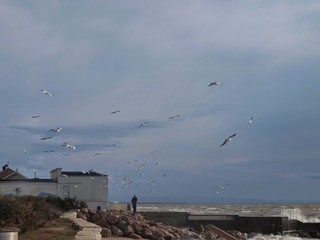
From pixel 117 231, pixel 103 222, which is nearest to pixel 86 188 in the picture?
pixel 103 222

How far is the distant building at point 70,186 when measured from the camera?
54.8m

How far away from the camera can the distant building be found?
54812 mm

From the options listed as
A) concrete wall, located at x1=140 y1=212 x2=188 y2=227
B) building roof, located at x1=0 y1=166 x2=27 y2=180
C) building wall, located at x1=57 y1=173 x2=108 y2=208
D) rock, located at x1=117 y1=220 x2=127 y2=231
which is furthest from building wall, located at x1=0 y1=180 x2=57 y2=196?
rock, located at x1=117 y1=220 x2=127 y2=231

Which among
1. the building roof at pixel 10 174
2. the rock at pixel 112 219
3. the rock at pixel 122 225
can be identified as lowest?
the rock at pixel 122 225

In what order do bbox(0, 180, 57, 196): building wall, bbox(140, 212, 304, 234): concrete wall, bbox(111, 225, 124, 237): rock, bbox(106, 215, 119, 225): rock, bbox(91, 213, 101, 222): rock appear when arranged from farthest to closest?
bbox(140, 212, 304, 234): concrete wall → bbox(0, 180, 57, 196): building wall → bbox(91, 213, 101, 222): rock → bbox(106, 215, 119, 225): rock → bbox(111, 225, 124, 237): rock

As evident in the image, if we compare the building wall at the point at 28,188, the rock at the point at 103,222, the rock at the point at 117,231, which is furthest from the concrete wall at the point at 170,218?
the rock at the point at 117,231

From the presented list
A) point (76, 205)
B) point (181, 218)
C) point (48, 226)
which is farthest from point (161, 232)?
point (181, 218)

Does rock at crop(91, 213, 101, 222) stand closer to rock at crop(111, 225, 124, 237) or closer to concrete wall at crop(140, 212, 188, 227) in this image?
rock at crop(111, 225, 124, 237)

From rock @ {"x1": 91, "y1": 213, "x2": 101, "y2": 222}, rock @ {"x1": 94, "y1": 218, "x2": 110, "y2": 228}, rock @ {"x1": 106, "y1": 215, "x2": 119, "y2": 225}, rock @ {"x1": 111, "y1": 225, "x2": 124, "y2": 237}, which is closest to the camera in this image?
rock @ {"x1": 111, "y1": 225, "x2": 124, "y2": 237}

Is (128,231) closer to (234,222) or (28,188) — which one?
(28,188)

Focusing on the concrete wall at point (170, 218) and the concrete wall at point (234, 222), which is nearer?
the concrete wall at point (234, 222)

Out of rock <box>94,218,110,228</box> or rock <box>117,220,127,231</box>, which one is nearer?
rock <box>117,220,127,231</box>

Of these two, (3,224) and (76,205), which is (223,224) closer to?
(76,205)

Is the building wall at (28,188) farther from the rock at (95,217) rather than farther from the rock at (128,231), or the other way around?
the rock at (128,231)
